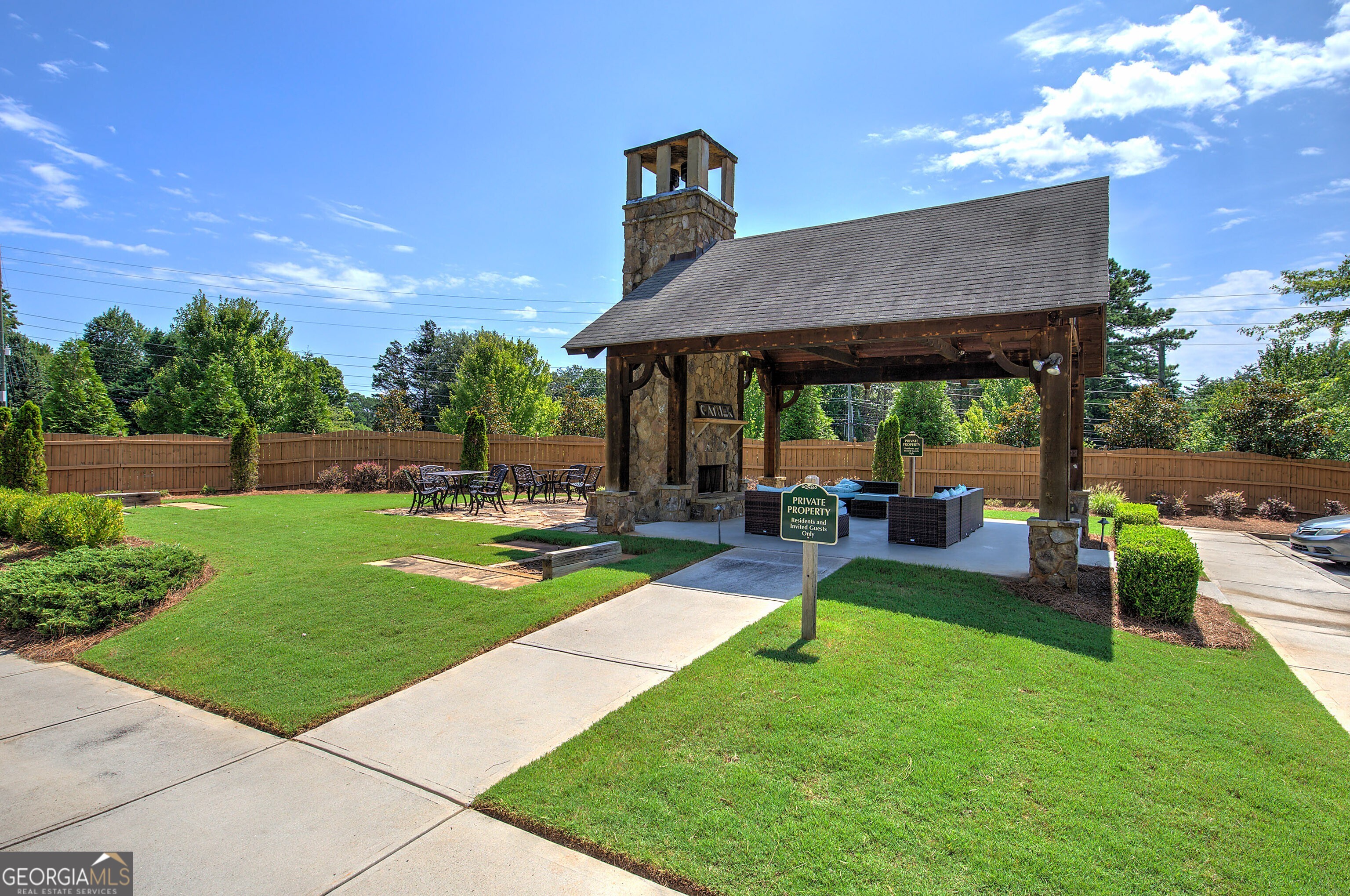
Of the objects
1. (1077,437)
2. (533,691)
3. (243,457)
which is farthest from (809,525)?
(243,457)

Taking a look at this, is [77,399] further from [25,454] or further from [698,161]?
[698,161]

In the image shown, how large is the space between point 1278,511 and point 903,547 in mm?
12451

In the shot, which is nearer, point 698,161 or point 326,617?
point 326,617

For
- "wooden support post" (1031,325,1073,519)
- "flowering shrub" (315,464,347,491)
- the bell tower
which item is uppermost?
the bell tower

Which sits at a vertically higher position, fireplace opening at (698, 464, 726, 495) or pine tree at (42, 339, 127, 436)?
pine tree at (42, 339, 127, 436)

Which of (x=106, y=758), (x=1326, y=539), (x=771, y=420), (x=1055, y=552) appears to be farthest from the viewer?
(x=771, y=420)

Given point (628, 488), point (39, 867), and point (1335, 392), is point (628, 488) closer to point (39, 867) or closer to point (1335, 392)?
point (39, 867)

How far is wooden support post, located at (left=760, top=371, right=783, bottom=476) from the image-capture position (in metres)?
15.6

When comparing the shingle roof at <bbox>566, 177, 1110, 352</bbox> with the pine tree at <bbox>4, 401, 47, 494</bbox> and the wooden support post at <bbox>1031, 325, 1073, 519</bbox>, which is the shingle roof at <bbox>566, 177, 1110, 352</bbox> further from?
the pine tree at <bbox>4, 401, 47, 494</bbox>

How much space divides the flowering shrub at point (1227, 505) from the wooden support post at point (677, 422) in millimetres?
13619

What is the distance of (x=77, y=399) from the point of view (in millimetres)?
30406

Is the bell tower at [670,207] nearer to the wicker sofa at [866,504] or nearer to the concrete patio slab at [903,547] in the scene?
the concrete patio slab at [903,547]

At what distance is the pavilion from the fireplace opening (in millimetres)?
53

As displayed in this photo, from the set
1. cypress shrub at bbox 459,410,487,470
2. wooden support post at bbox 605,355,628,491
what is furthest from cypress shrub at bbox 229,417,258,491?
wooden support post at bbox 605,355,628,491
